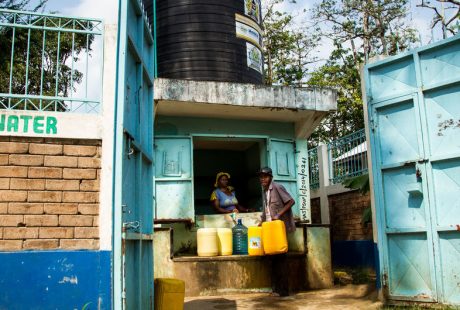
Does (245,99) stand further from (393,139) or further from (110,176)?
(110,176)

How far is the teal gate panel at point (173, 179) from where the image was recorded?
323 inches

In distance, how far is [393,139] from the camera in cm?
574

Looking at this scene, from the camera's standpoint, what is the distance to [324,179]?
11.5 m

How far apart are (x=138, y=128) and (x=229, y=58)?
465 cm

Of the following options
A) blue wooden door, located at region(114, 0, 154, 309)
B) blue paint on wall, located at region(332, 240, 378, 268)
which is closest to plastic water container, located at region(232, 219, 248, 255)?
blue wooden door, located at region(114, 0, 154, 309)

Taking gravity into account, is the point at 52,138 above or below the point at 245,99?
below

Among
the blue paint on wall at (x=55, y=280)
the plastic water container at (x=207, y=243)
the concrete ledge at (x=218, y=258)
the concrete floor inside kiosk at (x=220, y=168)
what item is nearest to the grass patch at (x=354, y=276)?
the concrete ledge at (x=218, y=258)

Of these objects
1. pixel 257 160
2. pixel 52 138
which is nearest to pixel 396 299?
pixel 52 138

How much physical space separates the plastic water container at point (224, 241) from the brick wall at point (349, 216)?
3.21 m

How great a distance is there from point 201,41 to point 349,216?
15.3ft

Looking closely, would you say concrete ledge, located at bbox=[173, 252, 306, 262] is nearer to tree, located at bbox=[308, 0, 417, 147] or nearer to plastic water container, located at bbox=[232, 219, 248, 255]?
plastic water container, located at bbox=[232, 219, 248, 255]

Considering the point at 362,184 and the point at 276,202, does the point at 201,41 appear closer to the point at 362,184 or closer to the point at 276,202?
the point at 276,202

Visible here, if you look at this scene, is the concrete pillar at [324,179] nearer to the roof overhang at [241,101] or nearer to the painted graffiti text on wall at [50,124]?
the roof overhang at [241,101]

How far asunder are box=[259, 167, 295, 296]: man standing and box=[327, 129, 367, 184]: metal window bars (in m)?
3.57
